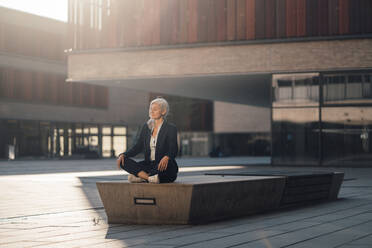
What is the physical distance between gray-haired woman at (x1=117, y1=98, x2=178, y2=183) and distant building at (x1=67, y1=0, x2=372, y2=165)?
63.5 feet

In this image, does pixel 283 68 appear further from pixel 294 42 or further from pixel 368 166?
pixel 368 166

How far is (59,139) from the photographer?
164 ft

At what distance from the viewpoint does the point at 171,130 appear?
Answer: 7891mm

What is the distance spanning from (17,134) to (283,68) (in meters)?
26.0

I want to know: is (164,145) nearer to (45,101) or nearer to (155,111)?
Result: (155,111)

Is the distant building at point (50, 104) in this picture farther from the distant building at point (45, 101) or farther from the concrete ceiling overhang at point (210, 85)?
the concrete ceiling overhang at point (210, 85)

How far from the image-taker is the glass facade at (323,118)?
26.8m

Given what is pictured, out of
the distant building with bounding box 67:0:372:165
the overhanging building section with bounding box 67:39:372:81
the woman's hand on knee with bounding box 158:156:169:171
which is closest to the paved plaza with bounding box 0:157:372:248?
the woman's hand on knee with bounding box 158:156:169:171

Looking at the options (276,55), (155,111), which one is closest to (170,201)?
(155,111)

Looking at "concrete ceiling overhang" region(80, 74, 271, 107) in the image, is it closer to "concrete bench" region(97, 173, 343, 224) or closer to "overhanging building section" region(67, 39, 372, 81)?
"overhanging building section" region(67, 39, 372, 81)

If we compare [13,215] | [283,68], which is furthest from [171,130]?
[283,68]

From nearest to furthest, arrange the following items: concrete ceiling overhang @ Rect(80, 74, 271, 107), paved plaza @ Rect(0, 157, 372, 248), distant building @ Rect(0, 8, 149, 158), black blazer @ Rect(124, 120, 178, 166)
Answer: paved plaza @ Rect(0, 157, 372, 248)
black blazer @ Rect(124, 120, 178, 166)
concrete ceiling overhang @ Rect(80, 74, 271, 107)
distant building @ Rect(0, 8, 149, 158)

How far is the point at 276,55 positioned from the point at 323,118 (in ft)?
11.4

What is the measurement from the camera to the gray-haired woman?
762cm
